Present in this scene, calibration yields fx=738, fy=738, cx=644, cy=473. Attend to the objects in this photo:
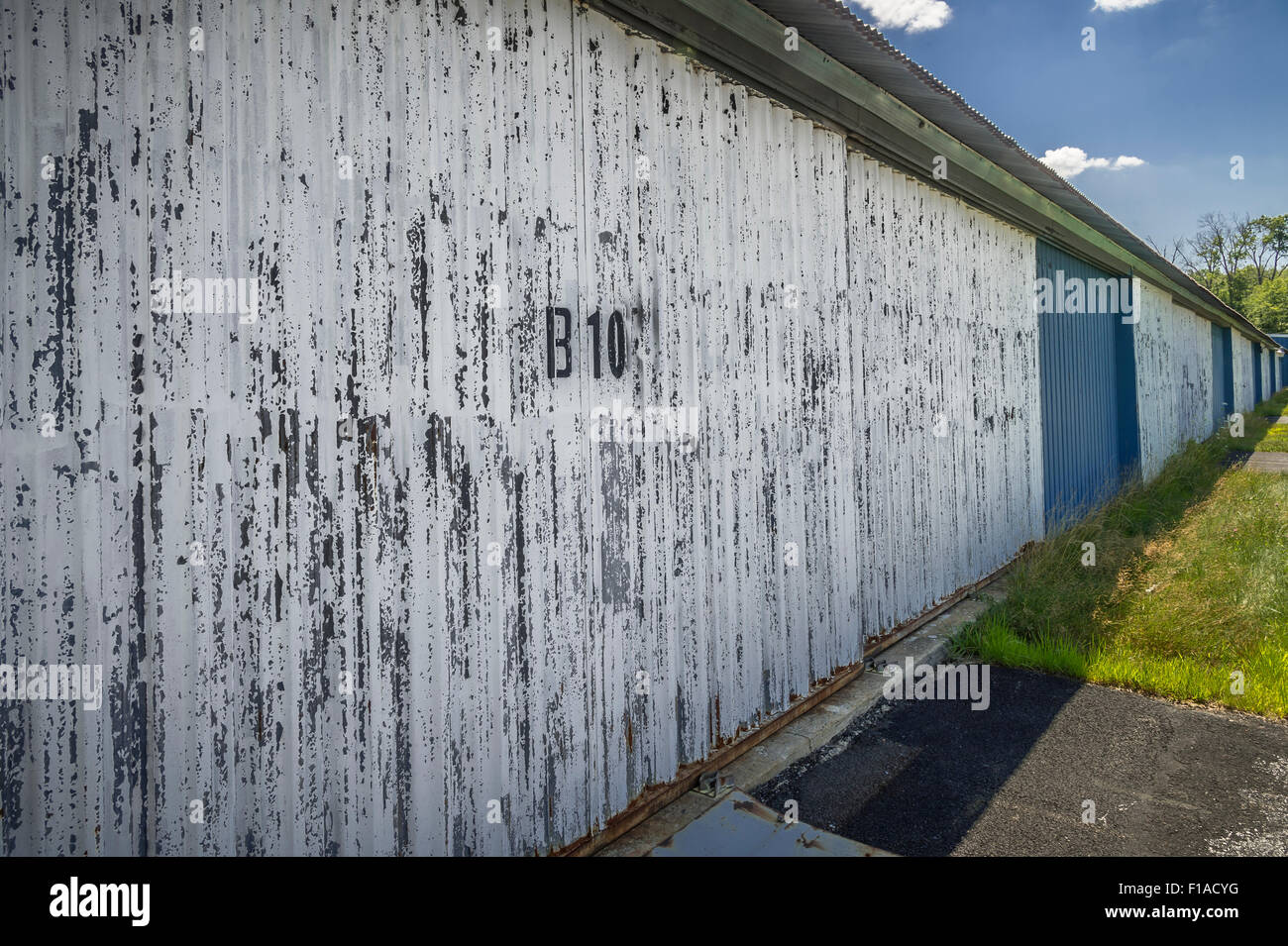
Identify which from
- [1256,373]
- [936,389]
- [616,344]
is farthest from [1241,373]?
[616,344]

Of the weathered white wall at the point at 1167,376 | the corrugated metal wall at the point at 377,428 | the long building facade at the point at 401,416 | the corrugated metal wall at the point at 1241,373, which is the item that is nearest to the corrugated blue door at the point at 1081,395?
the weathered white wall at the point at 1167,376

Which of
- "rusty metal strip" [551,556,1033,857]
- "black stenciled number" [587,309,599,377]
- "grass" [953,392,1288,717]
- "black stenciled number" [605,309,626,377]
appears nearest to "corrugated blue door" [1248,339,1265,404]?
"grass" [953,392,1288,717]

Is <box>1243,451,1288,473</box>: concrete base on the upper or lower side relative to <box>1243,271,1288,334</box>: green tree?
lower

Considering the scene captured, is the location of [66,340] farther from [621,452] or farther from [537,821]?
[537,821]

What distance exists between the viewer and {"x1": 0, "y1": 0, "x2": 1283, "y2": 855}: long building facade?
72.6 inches

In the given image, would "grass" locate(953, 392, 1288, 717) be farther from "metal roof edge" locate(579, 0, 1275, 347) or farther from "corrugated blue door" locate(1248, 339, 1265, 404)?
"corrugated blue door" locate(1248, 339, 1265, 404)

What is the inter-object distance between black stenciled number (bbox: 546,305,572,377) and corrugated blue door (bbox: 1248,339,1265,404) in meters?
35.3

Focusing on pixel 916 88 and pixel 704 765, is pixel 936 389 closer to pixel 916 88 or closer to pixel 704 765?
pixel 916 88

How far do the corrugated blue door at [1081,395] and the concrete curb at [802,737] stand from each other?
3352 millimetres

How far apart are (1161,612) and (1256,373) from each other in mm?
34571

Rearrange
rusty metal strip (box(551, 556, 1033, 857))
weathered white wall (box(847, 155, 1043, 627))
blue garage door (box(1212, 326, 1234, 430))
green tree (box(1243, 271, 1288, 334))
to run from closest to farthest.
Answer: rusty metal strip (box(551, 556, 1033, 857)) → weathered white wall (box(847, 155, 1043, 627)) → blue garage door (box(1212, 326, 1234, 430)) → green tree (box(1243, 271, 1288, 334))

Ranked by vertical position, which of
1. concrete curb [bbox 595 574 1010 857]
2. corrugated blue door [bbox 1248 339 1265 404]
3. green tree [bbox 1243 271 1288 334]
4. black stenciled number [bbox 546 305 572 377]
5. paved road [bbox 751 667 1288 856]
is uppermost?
green tree [bbox 1243 271 1288 334]

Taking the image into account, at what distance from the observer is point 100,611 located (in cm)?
186

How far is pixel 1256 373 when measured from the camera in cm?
3114
